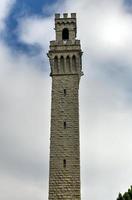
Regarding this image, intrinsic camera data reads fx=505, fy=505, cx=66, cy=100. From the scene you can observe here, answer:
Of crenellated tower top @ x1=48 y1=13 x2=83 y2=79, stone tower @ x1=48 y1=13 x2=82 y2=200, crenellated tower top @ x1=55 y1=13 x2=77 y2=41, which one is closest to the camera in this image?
stone tower @ x1=48 y1=13 x2=82 y2=200

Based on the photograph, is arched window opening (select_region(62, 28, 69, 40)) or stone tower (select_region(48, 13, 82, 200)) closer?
stone tower (select_region(48, 13, 82, 200))

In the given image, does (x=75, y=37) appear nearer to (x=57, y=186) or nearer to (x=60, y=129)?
(x=60, y=129)

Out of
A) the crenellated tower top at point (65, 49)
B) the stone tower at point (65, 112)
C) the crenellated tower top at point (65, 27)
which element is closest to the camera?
the stone tower at point (65, 112)

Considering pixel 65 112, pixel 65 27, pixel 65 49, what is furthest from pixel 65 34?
pixel 65 112

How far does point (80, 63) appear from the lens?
161ft

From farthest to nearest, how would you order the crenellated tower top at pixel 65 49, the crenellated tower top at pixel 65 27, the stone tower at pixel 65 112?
the crenellated tower top at pixel 65 27 < the crenellated tower top at pixel 65 49 < the stone tower at pixel 65 112

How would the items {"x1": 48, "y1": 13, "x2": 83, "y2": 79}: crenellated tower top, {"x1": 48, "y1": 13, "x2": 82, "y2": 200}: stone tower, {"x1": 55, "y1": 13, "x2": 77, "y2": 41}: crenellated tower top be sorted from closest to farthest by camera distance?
{"x1": 48, "y1": 13, "x2": 82, "y2": 200}: stone tower, {"x1": 48, "y1": 13, "x2": 83, "y2": 79}: crenellated tower top, {"x1": 55, "y1": 13, "x2": 77, "y2": 41}: crenellated tower top

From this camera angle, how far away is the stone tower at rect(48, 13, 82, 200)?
43.7 meters

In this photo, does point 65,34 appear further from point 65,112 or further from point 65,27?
point 65,112

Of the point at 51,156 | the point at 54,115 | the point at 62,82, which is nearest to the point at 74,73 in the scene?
the point at 62,82

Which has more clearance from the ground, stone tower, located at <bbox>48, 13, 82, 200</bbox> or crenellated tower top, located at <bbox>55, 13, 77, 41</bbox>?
crenellated tower top, located at <bbox>55, 13, 77, 41</bbox>

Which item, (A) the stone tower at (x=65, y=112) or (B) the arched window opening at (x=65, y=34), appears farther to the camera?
(B) the arched window opening at (x=65, y=34)

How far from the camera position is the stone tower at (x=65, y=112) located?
4369cm

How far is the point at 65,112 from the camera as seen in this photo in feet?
152
